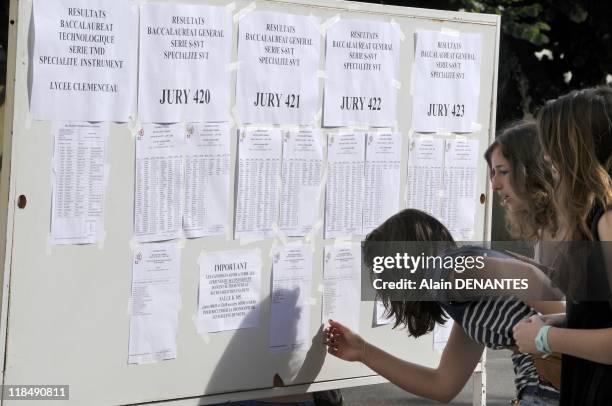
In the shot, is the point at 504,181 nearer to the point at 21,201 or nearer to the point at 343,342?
the point at 343,342

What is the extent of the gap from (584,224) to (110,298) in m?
1.32

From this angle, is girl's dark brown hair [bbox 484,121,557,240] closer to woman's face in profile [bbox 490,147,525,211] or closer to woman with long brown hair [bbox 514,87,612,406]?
woman's face in profile [bbox 490,147,525,211]

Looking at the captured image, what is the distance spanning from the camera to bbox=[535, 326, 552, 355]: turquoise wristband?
256 cm

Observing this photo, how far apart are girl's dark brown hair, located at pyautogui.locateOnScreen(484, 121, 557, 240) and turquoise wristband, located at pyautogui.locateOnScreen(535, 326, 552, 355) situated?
68 cm

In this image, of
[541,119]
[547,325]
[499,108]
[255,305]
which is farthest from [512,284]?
[499,108]

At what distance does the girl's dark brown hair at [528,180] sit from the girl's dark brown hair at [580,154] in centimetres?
74

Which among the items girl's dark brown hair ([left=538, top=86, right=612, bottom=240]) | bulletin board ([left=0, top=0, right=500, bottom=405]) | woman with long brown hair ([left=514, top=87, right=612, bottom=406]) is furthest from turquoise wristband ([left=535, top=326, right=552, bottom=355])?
bulletin board ([left=0, top=0, right=500, bottom=405])

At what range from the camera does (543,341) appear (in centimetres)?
257

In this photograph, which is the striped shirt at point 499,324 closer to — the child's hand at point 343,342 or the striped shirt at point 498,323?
the striped shirt at point 498,323

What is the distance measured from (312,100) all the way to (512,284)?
35.9 inches

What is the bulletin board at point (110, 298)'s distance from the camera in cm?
271

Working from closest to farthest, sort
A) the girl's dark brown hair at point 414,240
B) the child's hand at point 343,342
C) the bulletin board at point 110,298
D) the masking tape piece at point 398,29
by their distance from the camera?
the bulletin board at point 110,298, the girl's dark brown hair at point 414,240, the child's hand at point 343,342, the masking tape piece at point 398,29

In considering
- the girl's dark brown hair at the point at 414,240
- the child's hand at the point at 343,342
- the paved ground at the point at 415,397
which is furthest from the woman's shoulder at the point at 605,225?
the paved ground at the point at 415,397

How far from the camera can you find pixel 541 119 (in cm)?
253
